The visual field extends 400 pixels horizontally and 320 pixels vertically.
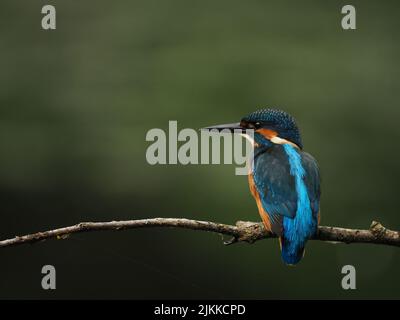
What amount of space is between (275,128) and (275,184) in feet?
1.10

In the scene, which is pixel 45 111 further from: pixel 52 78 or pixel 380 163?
pixel 380 163

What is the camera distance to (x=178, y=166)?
583 cm

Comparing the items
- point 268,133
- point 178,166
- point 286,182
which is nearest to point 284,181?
point 286,182

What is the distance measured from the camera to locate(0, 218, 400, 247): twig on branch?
257 cm

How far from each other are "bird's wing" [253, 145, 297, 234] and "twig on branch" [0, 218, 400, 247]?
97mm

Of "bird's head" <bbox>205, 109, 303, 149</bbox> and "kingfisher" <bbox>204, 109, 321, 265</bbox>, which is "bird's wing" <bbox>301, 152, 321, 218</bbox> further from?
"bird's head" <bbox>205, 109, 303, 149</bbox>

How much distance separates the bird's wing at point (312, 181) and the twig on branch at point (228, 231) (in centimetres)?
13

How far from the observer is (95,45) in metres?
Result: 6.96

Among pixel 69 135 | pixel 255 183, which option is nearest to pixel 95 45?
pixel 69 135

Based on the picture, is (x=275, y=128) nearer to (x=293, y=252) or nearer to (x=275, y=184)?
(x=275, y=184)

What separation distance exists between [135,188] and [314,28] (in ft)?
8.01

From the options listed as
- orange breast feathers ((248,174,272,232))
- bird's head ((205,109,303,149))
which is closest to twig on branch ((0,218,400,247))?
orange breast feathers ((248,174,272,232))

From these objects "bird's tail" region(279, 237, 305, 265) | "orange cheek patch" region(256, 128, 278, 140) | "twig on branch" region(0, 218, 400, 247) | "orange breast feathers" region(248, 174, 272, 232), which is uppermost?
"orange cheek patch" region(256, 128, 278, 140)

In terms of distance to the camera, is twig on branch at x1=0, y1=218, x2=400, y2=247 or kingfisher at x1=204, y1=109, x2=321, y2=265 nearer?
twig on branch at x1=0, y1=218, x2=400, y2=247
